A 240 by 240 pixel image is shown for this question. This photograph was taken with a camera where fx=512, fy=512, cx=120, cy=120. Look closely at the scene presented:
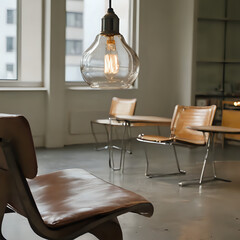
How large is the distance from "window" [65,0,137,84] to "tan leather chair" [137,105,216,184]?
10.0ft

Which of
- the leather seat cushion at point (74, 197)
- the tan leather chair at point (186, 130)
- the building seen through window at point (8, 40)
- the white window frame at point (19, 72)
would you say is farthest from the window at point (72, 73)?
the leather seat cushion at point (74, 197)

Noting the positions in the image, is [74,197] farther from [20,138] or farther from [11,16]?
[11,16]

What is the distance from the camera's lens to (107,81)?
2342mm

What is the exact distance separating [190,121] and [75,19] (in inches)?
137

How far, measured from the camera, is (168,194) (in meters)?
4.99

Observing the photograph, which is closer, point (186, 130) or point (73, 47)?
point (186, 130)

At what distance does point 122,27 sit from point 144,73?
0.91 meters

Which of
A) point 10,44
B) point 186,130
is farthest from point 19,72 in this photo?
point 186,130

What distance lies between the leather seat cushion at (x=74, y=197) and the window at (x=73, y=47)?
5741mm

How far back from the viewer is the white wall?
8.06 metres

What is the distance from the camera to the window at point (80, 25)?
28.5 ft

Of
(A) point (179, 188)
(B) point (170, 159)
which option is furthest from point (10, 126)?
(B) point (170, 159)

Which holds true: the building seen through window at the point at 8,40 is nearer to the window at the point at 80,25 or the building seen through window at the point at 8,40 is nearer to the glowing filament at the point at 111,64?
the window at the point at 80,25

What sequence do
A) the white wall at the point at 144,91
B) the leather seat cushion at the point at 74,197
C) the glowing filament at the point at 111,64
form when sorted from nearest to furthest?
the glowing filament at the point at 111,64, the leather seat cushion at the point at 74,197, the white wall at the point at 144,91
